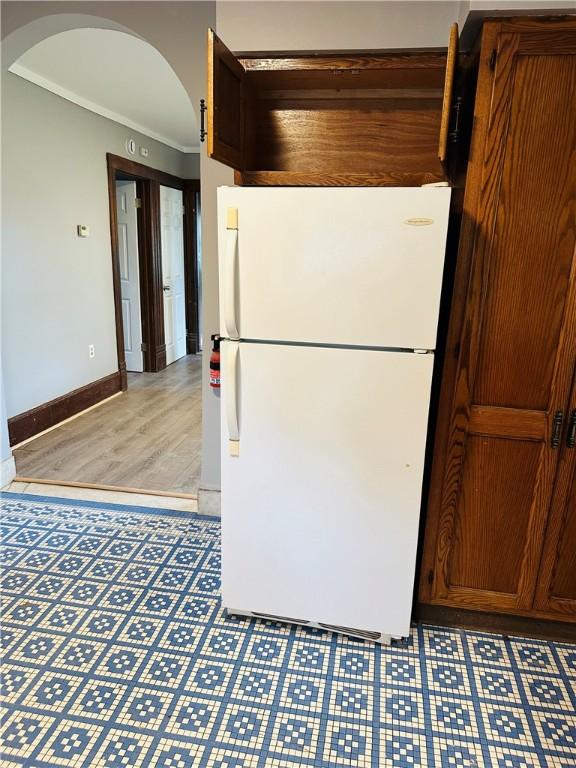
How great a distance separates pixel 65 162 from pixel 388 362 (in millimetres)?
3505

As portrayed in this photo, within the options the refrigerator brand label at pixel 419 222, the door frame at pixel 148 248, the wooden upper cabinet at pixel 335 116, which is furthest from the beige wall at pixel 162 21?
the door frame at pixel 148 248

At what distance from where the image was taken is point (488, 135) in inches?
63.1

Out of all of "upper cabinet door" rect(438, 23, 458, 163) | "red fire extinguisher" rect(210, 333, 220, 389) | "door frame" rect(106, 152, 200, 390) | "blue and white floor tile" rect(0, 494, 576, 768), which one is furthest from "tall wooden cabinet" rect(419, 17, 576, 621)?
"door frame" rect(106, 152, 200, 390)

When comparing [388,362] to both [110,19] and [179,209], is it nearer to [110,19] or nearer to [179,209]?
[110,19]

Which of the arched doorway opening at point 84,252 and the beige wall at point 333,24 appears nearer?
the beige wall at point 333,24

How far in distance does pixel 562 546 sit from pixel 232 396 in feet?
4.40

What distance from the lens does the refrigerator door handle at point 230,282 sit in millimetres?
1680

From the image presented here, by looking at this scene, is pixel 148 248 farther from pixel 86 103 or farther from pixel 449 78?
pixel 449 78

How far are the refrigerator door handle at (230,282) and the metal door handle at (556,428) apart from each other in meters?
1.14

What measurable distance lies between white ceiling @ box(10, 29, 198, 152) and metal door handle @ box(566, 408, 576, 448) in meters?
2.86

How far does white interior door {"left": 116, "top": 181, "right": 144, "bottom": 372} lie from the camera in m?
5.35

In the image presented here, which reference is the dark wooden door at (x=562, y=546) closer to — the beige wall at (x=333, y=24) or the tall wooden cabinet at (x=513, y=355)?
the tall wooden cabinet at (x=513, y=355)

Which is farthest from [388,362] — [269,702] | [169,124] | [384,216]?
[169,124]

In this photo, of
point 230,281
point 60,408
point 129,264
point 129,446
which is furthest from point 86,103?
point 230,281
